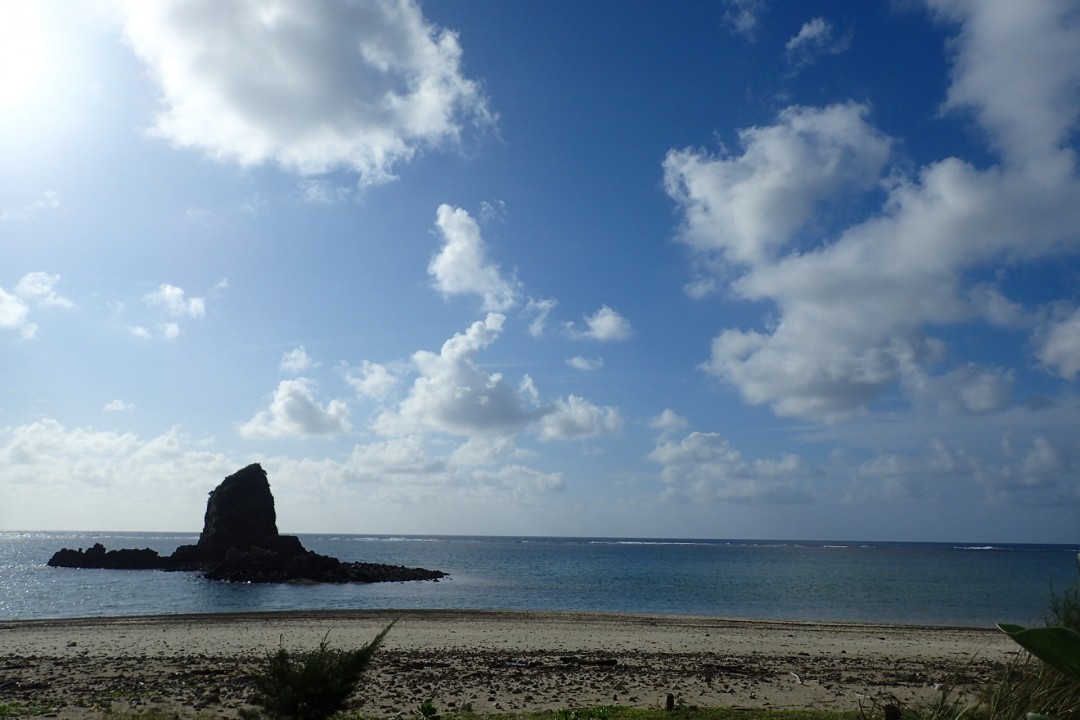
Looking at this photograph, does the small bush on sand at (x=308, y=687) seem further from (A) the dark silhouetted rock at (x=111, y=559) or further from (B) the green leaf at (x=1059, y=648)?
(A) the dark silhouetted rock at (x=111, y=559)

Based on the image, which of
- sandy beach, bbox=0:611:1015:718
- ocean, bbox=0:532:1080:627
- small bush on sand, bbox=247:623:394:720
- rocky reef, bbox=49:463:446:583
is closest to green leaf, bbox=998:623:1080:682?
sandy beach, bbox=0:611:1015:718

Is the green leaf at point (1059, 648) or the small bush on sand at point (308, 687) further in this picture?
the small bush on sand at point (308, 687)

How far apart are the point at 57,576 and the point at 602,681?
308 ft

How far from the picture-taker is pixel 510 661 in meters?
23.8

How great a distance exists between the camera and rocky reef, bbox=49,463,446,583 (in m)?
85.7

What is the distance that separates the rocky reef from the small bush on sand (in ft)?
244

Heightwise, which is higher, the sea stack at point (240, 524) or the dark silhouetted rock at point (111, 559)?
the sea stack at point (240, 524)

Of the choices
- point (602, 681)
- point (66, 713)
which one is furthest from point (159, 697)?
point (602, 681)

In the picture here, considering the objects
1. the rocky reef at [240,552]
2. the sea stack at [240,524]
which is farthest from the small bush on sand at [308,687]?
the sea stack at [240,524]

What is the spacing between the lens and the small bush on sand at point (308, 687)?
11.5 meters

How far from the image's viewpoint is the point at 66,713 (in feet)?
51.0

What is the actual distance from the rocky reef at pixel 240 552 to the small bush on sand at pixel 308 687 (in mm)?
74451

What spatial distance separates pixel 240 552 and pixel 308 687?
3719 inches

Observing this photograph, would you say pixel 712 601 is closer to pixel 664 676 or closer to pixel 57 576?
pixel 664 676
